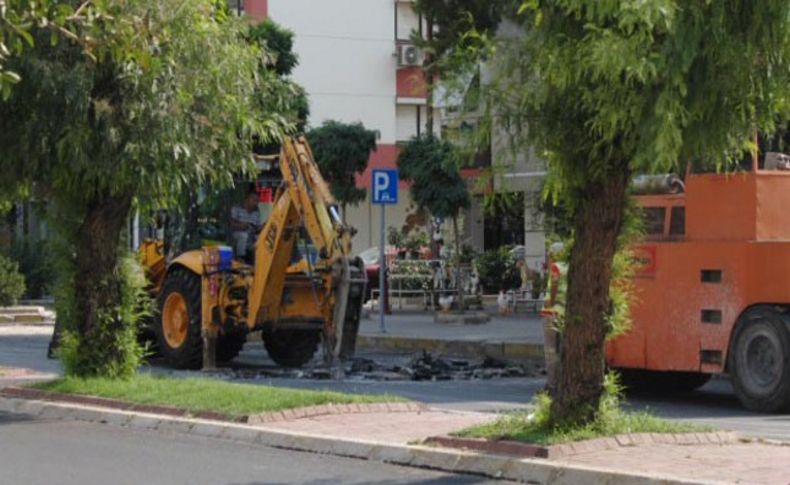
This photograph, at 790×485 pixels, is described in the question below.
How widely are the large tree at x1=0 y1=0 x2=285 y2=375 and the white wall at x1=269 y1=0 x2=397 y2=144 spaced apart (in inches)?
1417

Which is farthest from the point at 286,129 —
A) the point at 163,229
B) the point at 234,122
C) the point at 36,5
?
the point at 36,5

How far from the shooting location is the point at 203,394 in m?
14.7

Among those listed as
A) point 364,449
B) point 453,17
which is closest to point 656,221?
point 364,449

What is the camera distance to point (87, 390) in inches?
→ 611

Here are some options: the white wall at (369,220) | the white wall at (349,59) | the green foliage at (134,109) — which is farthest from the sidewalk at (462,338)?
the white wall at (349,59)

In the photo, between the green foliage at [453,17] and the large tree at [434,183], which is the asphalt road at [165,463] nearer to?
the green foliage at [453,17]

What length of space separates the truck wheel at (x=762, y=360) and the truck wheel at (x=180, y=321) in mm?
8551

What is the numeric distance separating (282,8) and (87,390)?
122 ft

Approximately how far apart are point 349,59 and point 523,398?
37.2 meters

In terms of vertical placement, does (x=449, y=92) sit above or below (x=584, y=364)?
above

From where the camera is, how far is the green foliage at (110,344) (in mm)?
16047

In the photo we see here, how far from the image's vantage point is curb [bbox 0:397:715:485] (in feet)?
32.7

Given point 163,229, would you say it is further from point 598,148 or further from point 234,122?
point 598,148

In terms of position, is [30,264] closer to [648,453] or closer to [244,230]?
[244,230]
